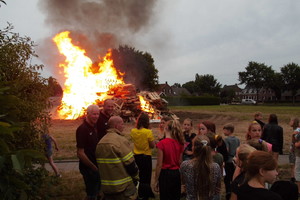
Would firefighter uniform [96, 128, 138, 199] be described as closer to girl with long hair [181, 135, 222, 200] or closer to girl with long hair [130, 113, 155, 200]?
girl with long hair [181, 135, 222, 200]

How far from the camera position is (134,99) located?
2238cm

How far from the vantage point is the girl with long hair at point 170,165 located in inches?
170

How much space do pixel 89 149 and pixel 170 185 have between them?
1462 millimetres

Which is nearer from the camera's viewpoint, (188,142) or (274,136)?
(188,142)

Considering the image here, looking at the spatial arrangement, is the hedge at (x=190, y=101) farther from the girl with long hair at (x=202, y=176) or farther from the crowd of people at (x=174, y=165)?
the girl with long hair at (x=202, y=176)

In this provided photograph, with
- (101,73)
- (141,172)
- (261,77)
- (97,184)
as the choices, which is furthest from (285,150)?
(261,77)

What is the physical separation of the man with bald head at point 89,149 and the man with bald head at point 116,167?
0.98 metres

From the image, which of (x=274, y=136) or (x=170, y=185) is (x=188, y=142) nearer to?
(x=170, y=185)

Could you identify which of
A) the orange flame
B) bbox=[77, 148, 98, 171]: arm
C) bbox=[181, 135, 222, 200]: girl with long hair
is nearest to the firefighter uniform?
bbox=[181, 135, 222, 200]: girl with long hair

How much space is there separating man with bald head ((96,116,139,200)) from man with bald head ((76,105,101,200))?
38.6 inches

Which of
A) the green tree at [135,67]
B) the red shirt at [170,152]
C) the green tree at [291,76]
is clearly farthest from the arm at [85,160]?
the green tree at [291,76]

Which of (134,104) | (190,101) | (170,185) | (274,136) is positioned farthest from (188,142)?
(190,101)

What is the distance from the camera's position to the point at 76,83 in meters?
24.2

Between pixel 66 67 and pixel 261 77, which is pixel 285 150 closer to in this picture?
pixel 66 67
